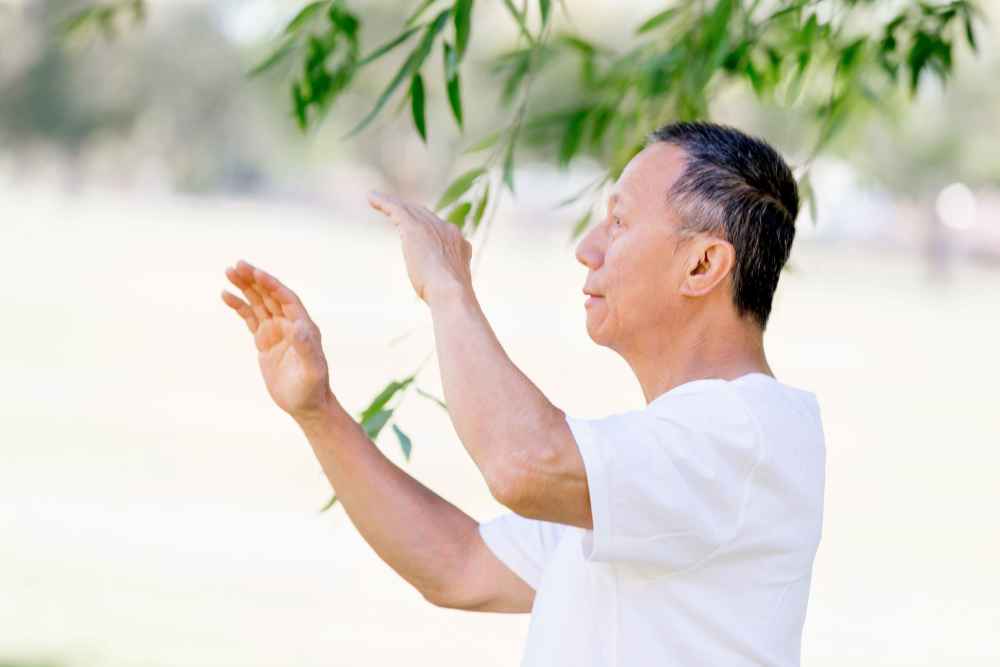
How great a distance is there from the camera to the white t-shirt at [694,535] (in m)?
1.80

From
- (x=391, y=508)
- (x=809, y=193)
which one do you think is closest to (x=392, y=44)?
(x=391, y=508)

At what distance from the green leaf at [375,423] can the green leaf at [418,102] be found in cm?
48

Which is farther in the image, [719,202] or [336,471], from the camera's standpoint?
[336,471]

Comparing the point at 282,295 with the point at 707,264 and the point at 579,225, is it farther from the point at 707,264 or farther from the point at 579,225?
the point at 579,225

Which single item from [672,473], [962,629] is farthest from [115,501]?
[672,473]

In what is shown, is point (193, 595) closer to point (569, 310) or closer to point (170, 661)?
point (170, 661)

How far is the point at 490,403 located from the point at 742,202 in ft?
1.56

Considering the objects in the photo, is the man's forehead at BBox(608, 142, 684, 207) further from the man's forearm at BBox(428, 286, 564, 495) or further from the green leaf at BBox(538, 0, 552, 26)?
the green leaf at BBox(538, 0, 552, 26)

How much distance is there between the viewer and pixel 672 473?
1807 mm

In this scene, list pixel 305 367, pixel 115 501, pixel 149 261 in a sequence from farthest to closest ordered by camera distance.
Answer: pixel 149 261 < pixel 115 501 < pixel 305 367

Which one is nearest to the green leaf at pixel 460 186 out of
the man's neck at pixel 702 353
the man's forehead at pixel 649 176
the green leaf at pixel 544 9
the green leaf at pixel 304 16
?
the green leaf at pixel 544 9

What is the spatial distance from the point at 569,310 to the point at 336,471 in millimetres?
27296

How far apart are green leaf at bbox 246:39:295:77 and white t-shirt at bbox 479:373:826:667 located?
1.29m

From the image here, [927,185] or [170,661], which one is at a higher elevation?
[927,185]
